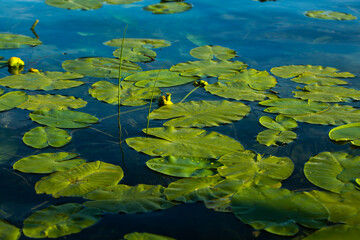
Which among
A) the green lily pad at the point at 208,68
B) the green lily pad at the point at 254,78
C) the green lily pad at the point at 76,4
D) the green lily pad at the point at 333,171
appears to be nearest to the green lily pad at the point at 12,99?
the green lily pad at the point at 208,68

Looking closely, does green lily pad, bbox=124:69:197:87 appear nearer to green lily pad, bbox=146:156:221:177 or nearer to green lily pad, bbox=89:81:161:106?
green lily pad, bbox=89:81:161:106

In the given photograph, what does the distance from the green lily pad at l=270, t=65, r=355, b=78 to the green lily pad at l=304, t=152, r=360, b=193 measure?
3.36ft

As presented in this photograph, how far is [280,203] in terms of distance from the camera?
4.47 feet

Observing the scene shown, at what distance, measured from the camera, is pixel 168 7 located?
14.1 feet

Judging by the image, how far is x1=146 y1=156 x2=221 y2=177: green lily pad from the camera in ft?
5.12

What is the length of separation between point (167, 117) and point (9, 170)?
79cm

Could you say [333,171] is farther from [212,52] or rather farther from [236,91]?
[212,52]

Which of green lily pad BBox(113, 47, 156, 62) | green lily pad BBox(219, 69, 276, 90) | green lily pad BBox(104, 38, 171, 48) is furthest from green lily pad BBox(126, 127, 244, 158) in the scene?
green lily pad BBox(104, 38, 171, 48)

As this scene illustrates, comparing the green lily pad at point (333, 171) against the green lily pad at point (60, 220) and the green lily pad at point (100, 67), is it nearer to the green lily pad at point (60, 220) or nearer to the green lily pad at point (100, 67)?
the green lily pad at point (60, 220)

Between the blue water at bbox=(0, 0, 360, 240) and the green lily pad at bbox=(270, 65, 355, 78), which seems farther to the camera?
the green lily pad at bbox=(270, 65, 355, 78)

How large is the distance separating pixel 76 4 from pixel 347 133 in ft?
11.0

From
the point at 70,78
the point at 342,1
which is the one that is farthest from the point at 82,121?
the point at 342,1

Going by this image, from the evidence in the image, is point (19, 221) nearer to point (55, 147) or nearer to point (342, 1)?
point (55, 147)

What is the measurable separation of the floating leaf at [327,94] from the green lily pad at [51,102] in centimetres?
127
